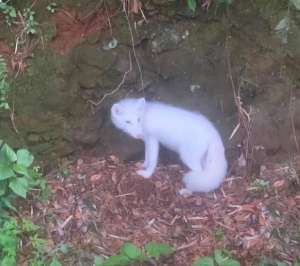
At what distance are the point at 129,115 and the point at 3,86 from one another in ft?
2.40

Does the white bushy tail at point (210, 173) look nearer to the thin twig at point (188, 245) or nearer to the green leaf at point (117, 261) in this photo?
the thin twig at point (188, 245)

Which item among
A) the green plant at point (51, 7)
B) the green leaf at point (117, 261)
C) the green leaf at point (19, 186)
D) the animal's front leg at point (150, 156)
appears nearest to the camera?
the green leaf at point (117, 261)

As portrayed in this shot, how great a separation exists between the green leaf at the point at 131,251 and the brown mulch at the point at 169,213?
0.22 m

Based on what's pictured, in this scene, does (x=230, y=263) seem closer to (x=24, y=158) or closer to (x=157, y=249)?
(x=157, y=249)

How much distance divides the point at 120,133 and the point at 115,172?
0.80ft

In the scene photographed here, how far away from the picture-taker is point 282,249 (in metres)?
3.84

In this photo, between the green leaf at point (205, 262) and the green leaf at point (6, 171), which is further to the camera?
the green leaf at point (6, 171)

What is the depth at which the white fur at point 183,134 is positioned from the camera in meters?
4.10

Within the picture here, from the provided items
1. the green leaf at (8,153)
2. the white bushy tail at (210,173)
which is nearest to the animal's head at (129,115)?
the white bushy tail at (210,173)

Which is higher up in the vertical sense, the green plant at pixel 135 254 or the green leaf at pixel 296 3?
the green leaf at pixel 296 3

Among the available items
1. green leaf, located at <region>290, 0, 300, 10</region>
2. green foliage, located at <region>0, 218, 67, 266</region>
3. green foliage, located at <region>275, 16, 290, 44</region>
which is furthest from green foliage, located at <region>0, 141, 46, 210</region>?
green leaf, located at <region>290, 0, 300, 10</region>

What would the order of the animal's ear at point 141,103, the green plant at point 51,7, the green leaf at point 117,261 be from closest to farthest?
the green leaf at point 117,261 < the green plant at point 51,7 < the animal's ear at point 141,103

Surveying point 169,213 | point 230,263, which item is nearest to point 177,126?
point 169,213

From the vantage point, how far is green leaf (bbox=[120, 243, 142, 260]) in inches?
140
